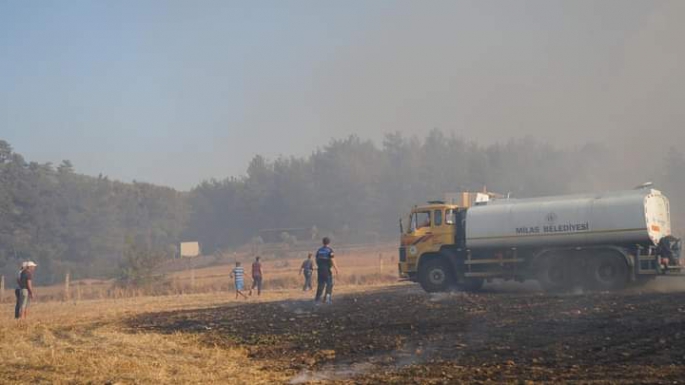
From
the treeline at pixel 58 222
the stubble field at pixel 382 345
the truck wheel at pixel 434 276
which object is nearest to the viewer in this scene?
the stubble field at pixel 382 345

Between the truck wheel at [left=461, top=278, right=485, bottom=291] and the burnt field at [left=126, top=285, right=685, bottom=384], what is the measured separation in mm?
3719

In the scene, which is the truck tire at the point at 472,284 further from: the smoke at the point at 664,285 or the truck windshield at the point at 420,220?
the smoke at the point at 664,285

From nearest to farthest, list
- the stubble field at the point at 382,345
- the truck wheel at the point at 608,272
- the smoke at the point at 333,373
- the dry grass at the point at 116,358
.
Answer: the stubble field at the point at 382,345
the smoke at the point at 333,373
the dry grass at the point at 116,358
the truck wheel at the point at 608,272

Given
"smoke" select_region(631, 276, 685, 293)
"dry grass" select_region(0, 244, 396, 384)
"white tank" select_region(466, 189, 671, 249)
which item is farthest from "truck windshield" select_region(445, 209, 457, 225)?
"dry grass" select_region(0, 244, 396, 384)

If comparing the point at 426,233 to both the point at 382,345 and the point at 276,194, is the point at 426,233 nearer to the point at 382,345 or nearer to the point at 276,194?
the point at 382,345

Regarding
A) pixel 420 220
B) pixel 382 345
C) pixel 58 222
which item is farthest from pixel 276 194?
pixel 382 345

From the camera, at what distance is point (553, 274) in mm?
21250

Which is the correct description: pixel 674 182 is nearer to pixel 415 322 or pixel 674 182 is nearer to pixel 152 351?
pixel 415 322

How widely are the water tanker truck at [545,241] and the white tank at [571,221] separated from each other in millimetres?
28

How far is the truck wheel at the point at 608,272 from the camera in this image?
66.3ft

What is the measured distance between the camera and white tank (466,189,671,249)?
20312mm

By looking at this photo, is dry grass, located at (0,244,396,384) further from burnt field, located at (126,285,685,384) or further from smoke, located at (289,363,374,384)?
burnt field, located at (126,285,685,384)

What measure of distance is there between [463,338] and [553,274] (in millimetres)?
10084

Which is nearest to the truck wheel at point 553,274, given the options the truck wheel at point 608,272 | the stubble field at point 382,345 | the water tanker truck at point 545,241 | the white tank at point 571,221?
the water tanker truck at point 545,241
